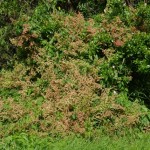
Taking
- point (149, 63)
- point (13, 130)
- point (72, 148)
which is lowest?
point (13, 130)

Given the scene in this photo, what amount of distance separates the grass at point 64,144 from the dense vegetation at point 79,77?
0.21 m

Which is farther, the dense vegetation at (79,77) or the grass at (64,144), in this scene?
the dense vegetation at (79,77)

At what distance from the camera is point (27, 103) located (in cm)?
915

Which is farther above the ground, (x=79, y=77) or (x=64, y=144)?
(x=79, y=77)

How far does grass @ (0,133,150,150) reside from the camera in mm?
7043

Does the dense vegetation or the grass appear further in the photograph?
the dense vegetation

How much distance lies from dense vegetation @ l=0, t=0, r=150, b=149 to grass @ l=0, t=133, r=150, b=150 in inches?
8.3

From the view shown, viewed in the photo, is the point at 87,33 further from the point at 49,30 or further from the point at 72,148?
the point at 72,148

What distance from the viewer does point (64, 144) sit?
7.18 meters

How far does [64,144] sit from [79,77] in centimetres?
221

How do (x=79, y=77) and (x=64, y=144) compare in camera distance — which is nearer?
(x=64, y=144)

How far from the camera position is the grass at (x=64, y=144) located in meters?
7.04

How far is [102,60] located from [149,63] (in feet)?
3.08

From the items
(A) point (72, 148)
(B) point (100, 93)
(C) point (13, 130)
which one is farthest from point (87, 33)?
(A) point (72, 148)
